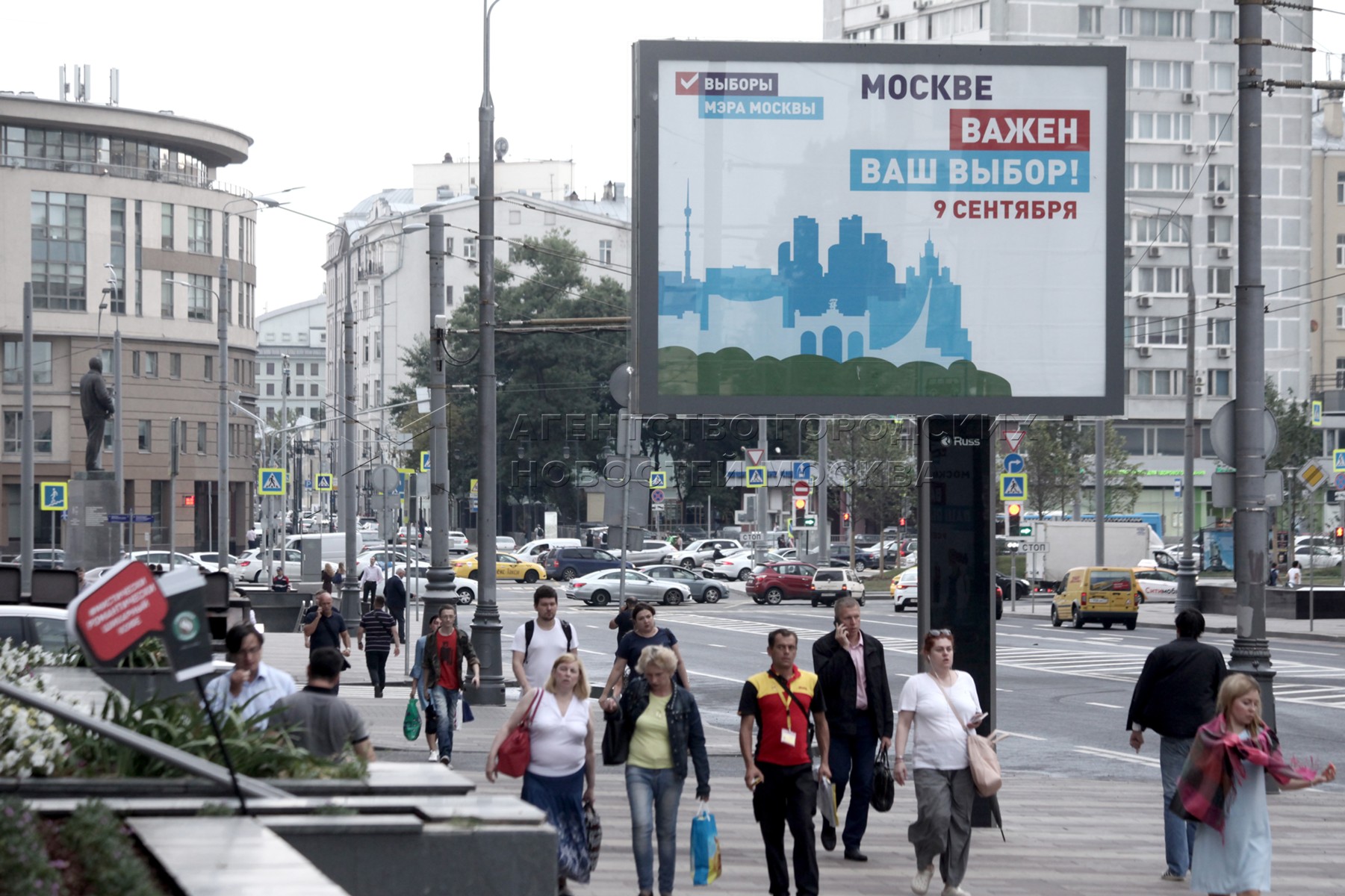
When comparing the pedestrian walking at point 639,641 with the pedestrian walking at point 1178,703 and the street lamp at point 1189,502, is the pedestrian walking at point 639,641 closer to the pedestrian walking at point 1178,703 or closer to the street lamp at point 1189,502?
the pedestrian walking at point 1178,703

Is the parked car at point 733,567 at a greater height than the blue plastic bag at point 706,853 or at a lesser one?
lesser

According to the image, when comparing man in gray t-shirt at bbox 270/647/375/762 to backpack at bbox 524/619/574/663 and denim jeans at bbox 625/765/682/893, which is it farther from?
backpack at bbox 524/619/574/663

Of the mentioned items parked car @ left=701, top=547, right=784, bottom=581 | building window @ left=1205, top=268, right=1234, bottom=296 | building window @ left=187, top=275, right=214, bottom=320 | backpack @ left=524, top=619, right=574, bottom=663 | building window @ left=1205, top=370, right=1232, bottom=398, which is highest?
building window @ left=1205, top=268, right=1234, bottom=296

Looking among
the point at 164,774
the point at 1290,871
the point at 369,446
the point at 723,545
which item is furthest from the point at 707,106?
the point at 369,446

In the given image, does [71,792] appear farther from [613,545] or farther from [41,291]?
[41,291]

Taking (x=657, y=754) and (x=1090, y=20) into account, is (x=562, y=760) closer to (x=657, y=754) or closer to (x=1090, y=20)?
(x=657, y=754)

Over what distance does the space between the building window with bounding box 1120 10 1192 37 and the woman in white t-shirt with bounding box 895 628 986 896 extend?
82162mm

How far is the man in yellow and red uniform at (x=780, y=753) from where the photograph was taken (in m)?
10.1

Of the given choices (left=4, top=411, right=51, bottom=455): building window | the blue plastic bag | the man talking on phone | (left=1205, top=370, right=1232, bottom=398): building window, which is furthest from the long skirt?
(left=1205, top=370, right=1232, bottom=398): building window

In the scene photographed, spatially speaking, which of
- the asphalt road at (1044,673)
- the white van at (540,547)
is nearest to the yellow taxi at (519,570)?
the white van at (540,547)

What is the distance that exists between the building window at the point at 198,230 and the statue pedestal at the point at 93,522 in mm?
57800

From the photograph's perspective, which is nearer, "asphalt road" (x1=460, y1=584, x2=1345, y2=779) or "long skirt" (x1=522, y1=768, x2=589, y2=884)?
"long skirt" (x1=522, y1=768, x2=589, y2=884)

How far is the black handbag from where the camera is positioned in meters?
11.8

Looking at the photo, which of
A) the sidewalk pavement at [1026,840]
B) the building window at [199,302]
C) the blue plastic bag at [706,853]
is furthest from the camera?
the building window at [199,302]
